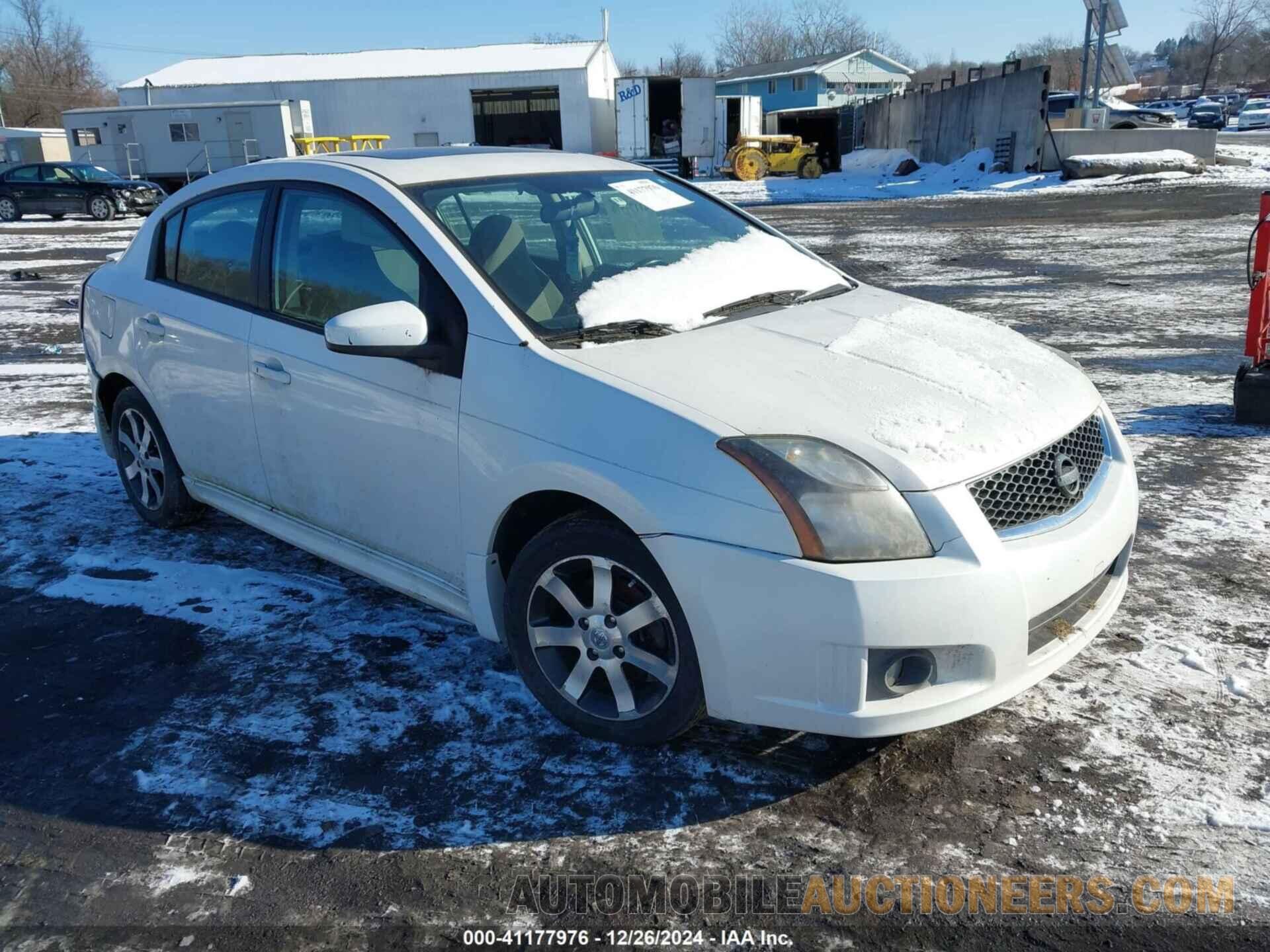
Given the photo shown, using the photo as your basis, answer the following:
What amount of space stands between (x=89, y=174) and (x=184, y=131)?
9.56 meters

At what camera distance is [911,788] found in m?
2.85

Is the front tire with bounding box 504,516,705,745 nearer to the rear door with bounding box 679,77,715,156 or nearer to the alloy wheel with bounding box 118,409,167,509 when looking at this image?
the alloy wheel with bounding box 118,409,167,509

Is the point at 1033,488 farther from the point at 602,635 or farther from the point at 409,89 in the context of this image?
the point at 409,89

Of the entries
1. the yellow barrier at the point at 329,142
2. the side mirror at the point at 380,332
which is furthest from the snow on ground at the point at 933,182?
the side mirror at the point at 380,332

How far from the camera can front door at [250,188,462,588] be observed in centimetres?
330

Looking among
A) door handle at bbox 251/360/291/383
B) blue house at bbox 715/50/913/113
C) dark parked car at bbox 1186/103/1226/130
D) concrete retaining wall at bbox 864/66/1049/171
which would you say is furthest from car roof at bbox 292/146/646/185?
blue house at bbox 715/50/913/113

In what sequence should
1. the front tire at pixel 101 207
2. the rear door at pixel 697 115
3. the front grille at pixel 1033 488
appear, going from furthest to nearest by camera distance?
the rear door at pixel 697 115
the front tire at pixel 101 207
the front grille at pixel 1033 488

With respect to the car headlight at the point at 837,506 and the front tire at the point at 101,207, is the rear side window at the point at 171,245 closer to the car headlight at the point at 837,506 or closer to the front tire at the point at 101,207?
the car headlight at the point at 837,506

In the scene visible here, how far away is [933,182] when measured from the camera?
1240 inches

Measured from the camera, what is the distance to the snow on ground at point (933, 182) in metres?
26.0

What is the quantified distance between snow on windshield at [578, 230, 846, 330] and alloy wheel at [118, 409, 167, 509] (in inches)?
101

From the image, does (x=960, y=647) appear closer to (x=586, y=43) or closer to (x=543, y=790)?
(x=543, y=790)

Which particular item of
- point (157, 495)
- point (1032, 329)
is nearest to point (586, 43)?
point (1032, 329)

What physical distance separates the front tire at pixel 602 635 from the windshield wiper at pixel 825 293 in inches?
57.6
